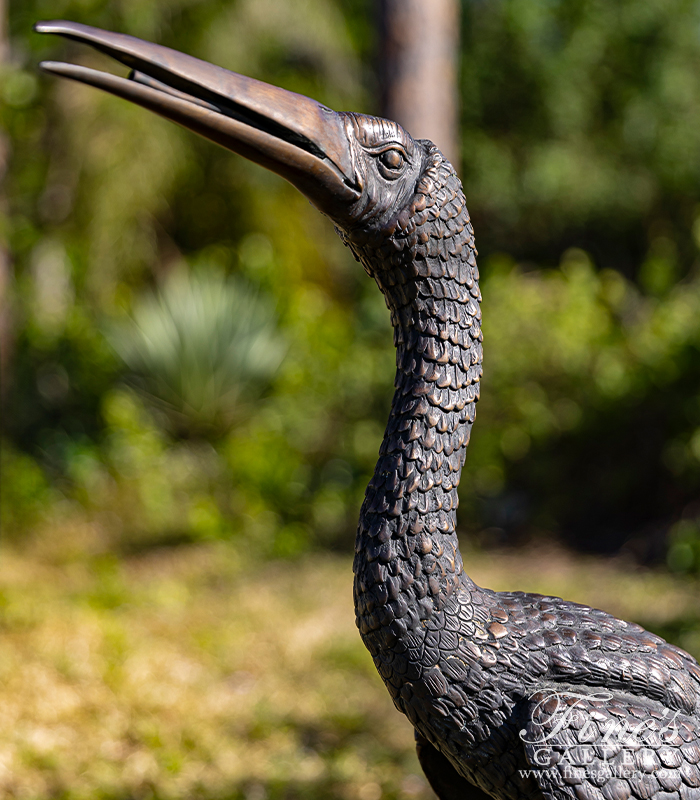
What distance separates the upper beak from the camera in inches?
49.6

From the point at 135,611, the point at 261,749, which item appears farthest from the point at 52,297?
the point at 261,749

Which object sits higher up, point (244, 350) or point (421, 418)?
point (244, 350)

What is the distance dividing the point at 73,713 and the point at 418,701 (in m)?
2.43

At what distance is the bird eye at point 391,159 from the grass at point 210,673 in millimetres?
2407

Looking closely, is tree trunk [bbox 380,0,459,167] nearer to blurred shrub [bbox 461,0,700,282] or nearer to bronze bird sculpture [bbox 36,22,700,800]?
bronze bird sculpture [bbox 36,22,700,800]

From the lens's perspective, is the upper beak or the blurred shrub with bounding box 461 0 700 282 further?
the blurred shrub with bounding box 461 0 700 282

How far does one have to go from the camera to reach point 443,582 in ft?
5.03

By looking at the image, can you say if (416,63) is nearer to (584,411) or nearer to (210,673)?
(584,411)

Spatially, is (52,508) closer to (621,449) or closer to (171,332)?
(171,332)

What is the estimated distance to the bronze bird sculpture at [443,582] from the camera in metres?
1.41

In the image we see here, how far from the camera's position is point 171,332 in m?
6.58

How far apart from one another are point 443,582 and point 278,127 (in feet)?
2.86

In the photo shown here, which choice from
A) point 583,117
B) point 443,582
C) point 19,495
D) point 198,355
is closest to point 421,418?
point 443,582

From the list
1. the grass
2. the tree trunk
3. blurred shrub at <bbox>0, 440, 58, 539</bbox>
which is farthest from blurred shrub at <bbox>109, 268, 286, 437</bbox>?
→ the tree trunk
